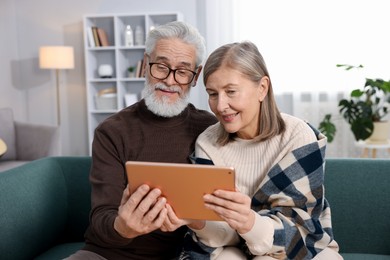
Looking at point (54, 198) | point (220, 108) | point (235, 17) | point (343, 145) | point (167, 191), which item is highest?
point (235, 17)

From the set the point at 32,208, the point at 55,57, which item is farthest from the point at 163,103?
the point at 55,57

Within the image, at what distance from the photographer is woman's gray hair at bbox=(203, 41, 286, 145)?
1.49 metres

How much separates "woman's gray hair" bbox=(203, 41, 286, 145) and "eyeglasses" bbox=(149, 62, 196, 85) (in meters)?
0.16

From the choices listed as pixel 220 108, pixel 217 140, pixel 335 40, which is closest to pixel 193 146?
pixel 217 140

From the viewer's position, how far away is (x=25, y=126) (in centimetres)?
469

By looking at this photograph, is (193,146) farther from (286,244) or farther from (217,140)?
(286,244)

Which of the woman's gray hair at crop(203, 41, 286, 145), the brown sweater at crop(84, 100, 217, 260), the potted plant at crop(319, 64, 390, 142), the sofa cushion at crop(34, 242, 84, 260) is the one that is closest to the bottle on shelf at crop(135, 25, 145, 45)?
the potted plant at crop(319, 64, 390, 142)

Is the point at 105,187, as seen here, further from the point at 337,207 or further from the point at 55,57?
the point at 55,57

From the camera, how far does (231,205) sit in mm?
1194

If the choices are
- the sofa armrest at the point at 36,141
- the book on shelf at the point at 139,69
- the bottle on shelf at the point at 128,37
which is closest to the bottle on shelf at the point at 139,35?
the bottle on shelf at the point at 128,37

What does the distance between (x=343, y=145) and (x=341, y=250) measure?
3214 mm

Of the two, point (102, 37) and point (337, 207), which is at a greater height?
point (102, 37)

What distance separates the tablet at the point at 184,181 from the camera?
3.74 ft

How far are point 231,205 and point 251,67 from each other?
19.2 inches
